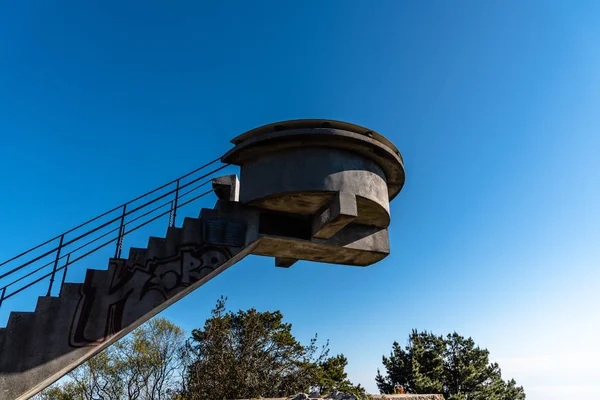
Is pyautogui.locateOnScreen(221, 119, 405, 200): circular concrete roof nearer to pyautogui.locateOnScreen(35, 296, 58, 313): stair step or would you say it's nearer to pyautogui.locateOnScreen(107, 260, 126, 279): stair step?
pyautogui.locateOnScreen(107, 260, 126, 279): stair step

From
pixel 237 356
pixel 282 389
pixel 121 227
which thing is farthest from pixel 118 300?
pixel 282 389

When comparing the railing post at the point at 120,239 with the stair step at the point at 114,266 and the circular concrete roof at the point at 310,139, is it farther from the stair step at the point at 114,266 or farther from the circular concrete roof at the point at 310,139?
the circular concrete roof at the point at 310,139

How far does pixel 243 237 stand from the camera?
8.95m

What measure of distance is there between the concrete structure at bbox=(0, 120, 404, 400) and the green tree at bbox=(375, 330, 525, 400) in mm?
28638

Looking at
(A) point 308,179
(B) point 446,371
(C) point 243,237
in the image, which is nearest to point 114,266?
(C) point 243,237

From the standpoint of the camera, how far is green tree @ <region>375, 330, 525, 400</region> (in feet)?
107

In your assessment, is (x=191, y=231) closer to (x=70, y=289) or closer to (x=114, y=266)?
(x=114, y=266)

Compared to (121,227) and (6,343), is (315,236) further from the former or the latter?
(6,343)

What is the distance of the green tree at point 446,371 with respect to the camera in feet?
107

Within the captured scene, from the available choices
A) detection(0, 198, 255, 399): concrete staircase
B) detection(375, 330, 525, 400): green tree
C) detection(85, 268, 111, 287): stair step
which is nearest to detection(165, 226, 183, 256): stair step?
detection(0, 198, 255, 399): concrete staircase

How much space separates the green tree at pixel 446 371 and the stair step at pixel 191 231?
100 ft

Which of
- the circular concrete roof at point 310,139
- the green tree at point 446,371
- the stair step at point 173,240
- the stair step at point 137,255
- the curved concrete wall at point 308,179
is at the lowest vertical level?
the green tree at point 446,371

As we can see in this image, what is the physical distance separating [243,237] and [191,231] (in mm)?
1225

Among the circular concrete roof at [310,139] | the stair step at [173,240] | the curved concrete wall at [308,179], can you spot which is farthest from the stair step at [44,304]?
the circular concrete roof at [310,139]
